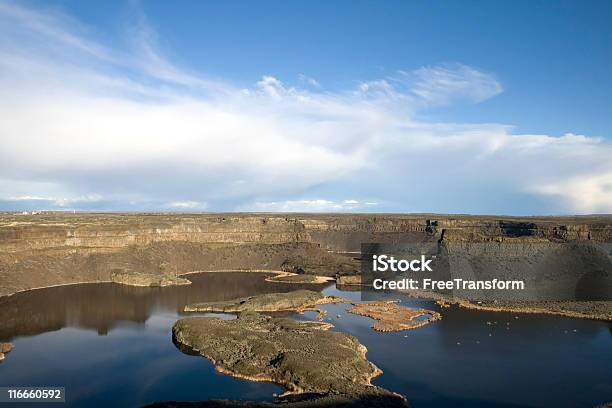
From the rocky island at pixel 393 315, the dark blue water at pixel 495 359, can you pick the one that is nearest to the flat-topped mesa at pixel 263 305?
the dark blue water at pixel 495 359

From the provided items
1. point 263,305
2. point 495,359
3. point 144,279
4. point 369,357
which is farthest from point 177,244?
point 495,359

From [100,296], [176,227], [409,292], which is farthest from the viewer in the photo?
[176,227]

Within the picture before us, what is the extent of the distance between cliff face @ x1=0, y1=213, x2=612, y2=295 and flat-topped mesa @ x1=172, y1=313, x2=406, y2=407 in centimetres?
4435

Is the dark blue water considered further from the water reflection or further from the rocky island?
the water reflection

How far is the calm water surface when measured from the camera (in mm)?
37500

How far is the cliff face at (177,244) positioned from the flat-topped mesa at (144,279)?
190cm

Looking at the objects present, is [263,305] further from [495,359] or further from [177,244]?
[177,244]

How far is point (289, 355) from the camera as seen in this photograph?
42688mm

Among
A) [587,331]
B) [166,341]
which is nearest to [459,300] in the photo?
[587,331]

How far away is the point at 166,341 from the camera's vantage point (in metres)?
52.8

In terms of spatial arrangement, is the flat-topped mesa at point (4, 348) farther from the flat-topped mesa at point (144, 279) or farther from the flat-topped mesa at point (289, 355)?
the flat-topped mesa at point (144, 279)

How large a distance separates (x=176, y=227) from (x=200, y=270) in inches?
599

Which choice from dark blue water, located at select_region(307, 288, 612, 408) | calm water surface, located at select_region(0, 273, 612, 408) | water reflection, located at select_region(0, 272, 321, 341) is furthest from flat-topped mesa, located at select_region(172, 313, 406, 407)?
water reflection, located at select_region(0, 272, 321, 341)

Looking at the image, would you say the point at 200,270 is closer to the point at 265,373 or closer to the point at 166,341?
the point at 166,341
